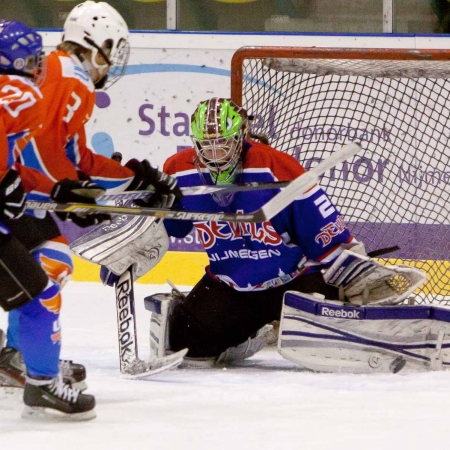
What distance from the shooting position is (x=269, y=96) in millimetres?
3783

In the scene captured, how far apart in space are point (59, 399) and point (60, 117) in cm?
67

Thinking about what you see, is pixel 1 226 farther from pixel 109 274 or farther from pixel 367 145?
pixel 367 145

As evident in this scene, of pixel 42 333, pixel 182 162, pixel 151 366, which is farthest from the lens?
pixel 182 162

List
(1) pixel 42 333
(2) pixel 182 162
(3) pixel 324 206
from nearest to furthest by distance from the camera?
(1) pixel 42 333, (3) pixel 324 206, (2) pixel 182 162

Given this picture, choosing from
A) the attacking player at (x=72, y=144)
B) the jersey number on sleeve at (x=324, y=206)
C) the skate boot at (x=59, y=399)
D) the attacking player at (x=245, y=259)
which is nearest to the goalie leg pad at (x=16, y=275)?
the attacking player at (x=72, y=144)

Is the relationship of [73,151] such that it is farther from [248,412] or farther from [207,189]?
[248,412]

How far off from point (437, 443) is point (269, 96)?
1959 millimetres

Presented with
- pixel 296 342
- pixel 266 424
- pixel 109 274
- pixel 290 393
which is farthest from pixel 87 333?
pixel 266 424

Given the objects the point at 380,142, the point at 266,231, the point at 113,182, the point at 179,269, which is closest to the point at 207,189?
the point at 113,182

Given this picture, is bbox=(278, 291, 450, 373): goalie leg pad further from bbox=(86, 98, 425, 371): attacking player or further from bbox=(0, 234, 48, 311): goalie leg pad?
bbox=(0, 234, 48, 311): goalie leg pad

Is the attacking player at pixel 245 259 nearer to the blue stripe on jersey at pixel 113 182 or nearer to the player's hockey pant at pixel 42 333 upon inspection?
the blue stripe on jersey at pixel 113 182

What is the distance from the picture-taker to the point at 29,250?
234 centimetres

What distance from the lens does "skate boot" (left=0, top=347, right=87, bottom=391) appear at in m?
2.64

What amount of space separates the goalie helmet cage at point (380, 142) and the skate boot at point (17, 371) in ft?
4.55
